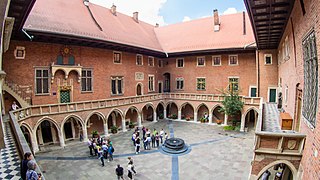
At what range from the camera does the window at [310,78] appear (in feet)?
20.0

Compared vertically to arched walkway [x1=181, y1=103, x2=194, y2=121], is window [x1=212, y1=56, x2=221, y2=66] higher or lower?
higher

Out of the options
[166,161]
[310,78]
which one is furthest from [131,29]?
[310,78]

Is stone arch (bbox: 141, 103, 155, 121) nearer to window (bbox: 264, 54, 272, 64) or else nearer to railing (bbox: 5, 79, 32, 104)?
railing (bbox: 5, 79, 32, 104)

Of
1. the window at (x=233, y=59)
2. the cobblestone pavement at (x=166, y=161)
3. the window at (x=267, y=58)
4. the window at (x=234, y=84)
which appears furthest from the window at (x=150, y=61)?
the window at (x=267, y=58)

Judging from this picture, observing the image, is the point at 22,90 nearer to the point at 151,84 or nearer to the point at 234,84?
the point at 151,84

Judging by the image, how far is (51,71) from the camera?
1891 cm

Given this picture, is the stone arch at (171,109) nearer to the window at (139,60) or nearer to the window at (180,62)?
the window at (180,62)

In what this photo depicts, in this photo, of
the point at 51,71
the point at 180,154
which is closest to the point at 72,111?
the point at 51,71

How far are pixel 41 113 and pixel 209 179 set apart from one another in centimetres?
1429

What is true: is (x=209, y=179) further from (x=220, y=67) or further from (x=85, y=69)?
(x=220, y=67)

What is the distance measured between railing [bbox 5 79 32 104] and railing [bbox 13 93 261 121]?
1663mm

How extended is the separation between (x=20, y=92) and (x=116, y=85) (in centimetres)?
975

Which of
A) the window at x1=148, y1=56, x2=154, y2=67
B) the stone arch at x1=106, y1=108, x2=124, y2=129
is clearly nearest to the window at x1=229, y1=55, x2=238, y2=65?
the window at x1=148, y1=56, x2=154, y2=67

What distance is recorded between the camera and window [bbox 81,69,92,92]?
21.2m
